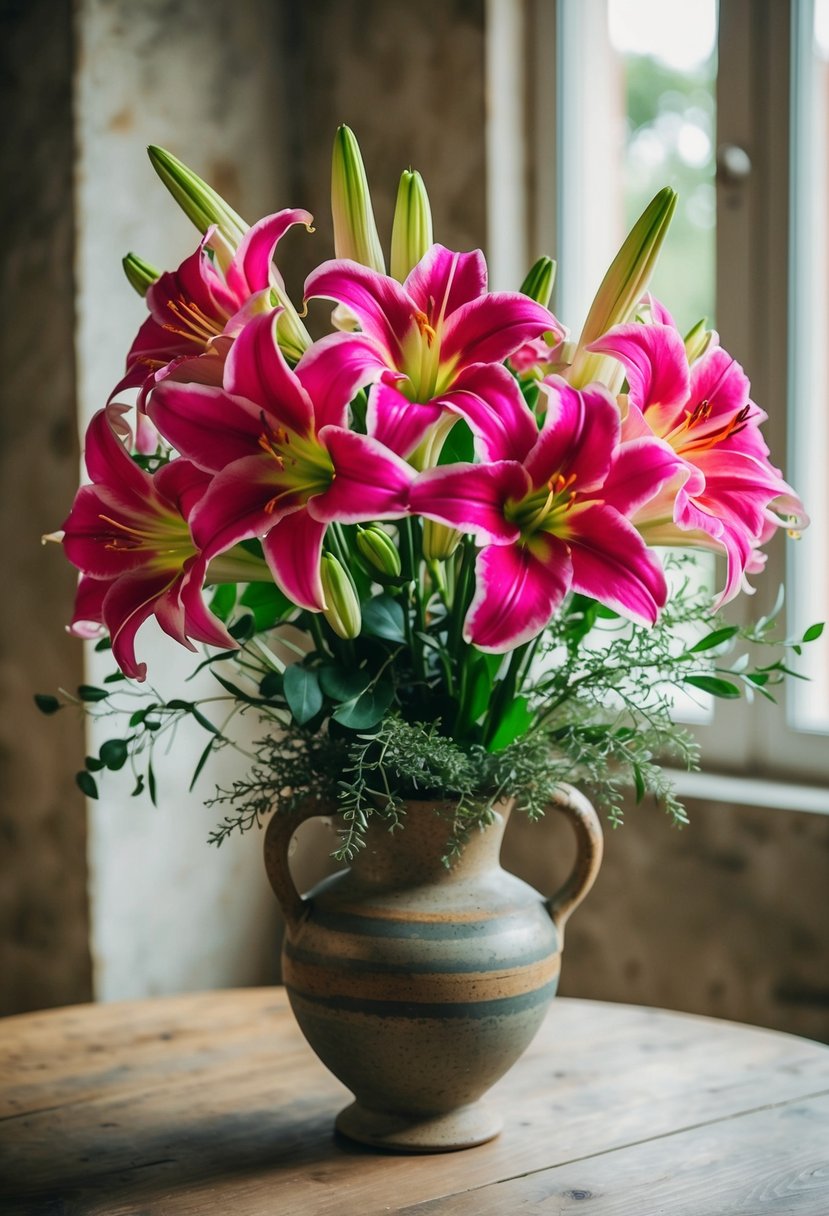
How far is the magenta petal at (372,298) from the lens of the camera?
892 millimetres

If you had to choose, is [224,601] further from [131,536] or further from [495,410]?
[495,410]

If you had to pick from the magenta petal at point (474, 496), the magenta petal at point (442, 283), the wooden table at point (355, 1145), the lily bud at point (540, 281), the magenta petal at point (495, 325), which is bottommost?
the wooden table at point (355, 1145)

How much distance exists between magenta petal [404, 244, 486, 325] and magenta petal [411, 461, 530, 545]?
0.13m

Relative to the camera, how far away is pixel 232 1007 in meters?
1.46

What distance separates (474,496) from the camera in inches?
33.5

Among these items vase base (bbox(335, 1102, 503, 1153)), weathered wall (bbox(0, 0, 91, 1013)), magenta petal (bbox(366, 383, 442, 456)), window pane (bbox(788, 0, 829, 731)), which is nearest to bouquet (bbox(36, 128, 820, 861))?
magenta petal (bbox(366, 383, 442, 456))

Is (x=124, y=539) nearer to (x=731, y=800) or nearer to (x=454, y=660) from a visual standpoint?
(x=454, y=660)

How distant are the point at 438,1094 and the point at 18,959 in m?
1.46

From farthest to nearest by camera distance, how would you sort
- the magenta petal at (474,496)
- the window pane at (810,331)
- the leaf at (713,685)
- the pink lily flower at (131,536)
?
the window pane at (810,331), the leaf at (713,685), the pink lily flower at (131,536), the magenta petal at (474,496)

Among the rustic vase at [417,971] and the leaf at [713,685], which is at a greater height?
the leaf at [713,685]

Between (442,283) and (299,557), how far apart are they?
0.73 feet

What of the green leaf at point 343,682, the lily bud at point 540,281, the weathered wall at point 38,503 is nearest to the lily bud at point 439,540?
the green leaf at point 343,682

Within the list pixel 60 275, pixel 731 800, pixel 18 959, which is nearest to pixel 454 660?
pixel 731 800

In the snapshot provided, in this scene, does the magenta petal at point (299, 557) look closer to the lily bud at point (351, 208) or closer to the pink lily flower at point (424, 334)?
the pink lily flower at point (424, 334)
